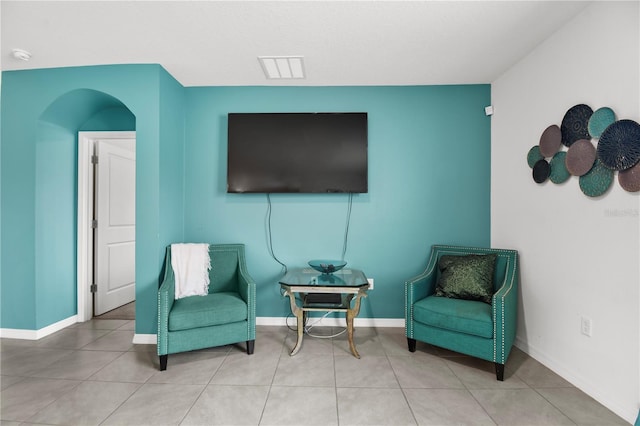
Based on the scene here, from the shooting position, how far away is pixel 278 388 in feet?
6.37

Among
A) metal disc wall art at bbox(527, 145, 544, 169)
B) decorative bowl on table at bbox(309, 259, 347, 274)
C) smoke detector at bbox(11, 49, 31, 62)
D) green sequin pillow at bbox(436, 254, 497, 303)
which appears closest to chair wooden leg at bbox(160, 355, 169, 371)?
decorative bowl on table at bbox(309, 259, 347, 274)

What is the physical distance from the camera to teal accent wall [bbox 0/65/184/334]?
2572 millimetres

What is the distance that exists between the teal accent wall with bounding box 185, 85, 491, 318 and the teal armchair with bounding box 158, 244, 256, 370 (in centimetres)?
57

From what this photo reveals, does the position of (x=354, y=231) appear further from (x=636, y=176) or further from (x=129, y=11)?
(x=129, y=11)

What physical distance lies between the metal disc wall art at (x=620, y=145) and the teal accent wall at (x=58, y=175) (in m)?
3.27

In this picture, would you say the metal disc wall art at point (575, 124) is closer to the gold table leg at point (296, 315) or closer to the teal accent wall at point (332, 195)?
the teal accent wall at point (332, 195)

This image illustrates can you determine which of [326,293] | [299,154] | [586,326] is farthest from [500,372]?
[299,154]

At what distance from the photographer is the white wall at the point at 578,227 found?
1664 millimetres

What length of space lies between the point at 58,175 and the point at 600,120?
14.9 ft

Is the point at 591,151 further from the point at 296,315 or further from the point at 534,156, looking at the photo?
the point at 296,315

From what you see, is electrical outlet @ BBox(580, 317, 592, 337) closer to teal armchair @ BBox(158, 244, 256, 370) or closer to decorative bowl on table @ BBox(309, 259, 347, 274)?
decorative bowl on table @ BBox(309, 259, 347, 274)

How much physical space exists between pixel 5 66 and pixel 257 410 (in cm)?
365

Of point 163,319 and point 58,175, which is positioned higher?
point 58,175

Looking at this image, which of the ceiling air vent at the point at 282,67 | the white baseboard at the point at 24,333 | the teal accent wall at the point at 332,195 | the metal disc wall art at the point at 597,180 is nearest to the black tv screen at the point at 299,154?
the teal accent wall at the point at 332,195
